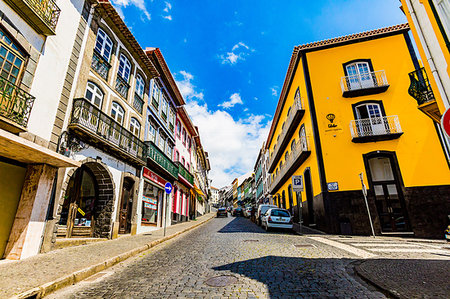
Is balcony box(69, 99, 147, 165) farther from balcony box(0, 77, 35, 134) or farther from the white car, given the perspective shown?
the white car

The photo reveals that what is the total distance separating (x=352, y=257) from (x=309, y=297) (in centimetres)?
364

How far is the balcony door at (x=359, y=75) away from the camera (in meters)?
14.1

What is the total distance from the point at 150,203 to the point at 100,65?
9.14m

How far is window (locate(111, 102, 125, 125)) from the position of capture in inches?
443

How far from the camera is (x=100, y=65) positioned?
10.5 metres

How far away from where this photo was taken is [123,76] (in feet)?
40.8

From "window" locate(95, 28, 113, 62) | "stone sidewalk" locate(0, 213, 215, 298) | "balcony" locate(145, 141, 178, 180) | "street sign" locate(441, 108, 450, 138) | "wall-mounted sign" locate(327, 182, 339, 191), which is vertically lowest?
"stone sidewalk" locate(0, 213, 215, 298)

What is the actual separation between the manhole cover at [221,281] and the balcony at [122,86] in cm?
1069

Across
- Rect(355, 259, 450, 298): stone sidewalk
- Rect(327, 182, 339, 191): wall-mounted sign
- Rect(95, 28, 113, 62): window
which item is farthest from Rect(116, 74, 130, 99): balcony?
Rect(327, 182, 339, 191): wall-mounted sign

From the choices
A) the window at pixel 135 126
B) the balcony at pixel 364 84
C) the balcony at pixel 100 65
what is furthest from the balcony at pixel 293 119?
the balcony at pixel 100 65

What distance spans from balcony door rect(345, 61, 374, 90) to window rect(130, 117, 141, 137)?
13385 millimetres

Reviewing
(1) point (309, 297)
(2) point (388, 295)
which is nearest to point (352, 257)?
(2) point (388, 295)

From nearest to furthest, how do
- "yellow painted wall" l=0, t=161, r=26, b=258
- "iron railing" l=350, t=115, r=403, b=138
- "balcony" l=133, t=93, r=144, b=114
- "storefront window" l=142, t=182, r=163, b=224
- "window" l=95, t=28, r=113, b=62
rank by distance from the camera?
"yellow painted wall" l=0, t=161, r=26, b=258
"window" l=95, t=28, r=113, b=62
"iron railing" l=350, t=115, r=403, b=138
"balcony" l=133, t=93, r=144, b=114
"storefront window" l=142, t=182, r=163, b=224

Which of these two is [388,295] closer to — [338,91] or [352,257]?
[352,257]
